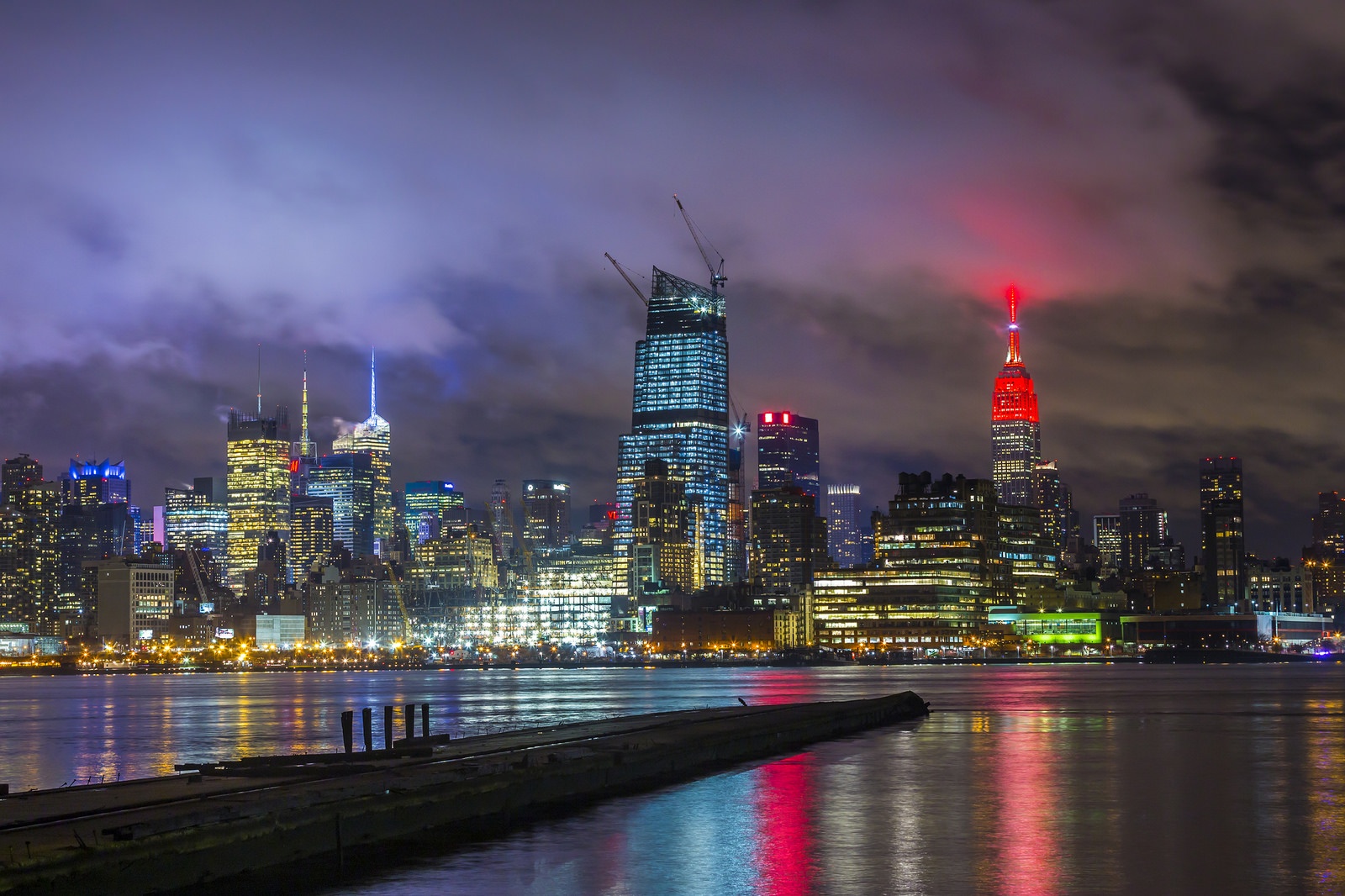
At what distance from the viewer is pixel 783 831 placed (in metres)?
40.0

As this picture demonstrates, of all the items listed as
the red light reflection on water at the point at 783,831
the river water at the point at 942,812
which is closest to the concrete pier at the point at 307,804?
the river water at the point at 942,812

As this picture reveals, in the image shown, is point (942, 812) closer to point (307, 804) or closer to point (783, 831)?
point (783, 831)

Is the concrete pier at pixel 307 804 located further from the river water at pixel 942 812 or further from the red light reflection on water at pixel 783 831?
the red light reflection on water at pixel 783 831

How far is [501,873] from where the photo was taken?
3294 cm

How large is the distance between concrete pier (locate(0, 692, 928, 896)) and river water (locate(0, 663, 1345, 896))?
6.70 feet

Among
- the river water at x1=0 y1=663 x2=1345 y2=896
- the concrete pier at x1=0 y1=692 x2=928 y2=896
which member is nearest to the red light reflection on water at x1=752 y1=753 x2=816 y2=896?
the river water at x1=0 y1=663 x2=1345 y2=896

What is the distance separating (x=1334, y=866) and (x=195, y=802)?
88.0 feet

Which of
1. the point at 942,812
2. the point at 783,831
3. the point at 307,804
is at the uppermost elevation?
the point at 307,804

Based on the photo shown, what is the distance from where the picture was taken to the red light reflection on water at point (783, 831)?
3178cm

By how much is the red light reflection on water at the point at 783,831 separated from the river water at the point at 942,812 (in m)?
0.12

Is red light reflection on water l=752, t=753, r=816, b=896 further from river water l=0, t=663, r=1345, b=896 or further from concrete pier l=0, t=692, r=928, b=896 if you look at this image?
concrete pier l=0, t=692, r=928, b=896

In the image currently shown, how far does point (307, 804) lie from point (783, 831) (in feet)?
43.7

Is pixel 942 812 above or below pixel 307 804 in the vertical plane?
below

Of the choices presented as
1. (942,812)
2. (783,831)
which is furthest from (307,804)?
(942,812)
